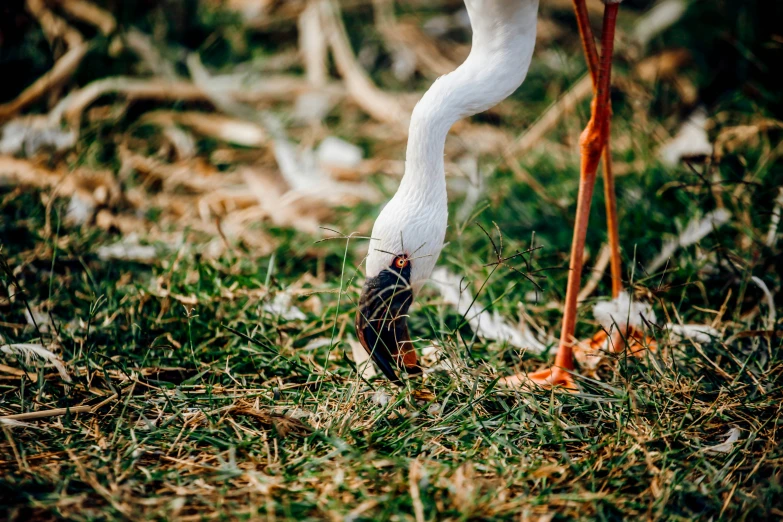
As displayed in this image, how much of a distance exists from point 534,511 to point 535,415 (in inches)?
18.8

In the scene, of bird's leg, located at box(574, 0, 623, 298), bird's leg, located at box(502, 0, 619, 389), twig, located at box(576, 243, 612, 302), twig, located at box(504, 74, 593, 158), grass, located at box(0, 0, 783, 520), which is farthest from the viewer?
twig, located at box(504, 74, 593, 158)

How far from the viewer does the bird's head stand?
2.26 m

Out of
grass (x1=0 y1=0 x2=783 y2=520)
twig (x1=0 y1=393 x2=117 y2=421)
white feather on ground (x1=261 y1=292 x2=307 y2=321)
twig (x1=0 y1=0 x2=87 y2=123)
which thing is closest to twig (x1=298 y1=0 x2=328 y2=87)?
twig (x1=0 y1=0 x2=87 y2=123)

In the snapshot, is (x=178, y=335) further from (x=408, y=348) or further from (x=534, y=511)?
(x=534, y=511)

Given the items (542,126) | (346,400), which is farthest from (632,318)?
(542,126)

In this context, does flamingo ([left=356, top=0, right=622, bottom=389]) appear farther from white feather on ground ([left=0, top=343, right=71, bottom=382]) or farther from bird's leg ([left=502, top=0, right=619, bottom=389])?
white feather on ground ([left=0, top=343, right=71, bottom=382])

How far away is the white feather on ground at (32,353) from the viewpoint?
93.2 inches

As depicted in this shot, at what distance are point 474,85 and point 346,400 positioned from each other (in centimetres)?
125

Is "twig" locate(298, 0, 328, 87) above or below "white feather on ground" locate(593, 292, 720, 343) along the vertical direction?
above

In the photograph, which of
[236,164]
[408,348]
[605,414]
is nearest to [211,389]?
[408,348]

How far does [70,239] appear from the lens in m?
3.16

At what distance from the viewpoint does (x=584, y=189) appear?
8.77ft

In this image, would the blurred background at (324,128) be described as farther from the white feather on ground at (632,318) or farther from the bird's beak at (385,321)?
the bird's beak at (385,321)

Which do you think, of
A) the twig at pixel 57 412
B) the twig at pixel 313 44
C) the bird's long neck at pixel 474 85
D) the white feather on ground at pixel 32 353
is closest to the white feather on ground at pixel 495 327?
the bird's long neck at pixel 474 85
